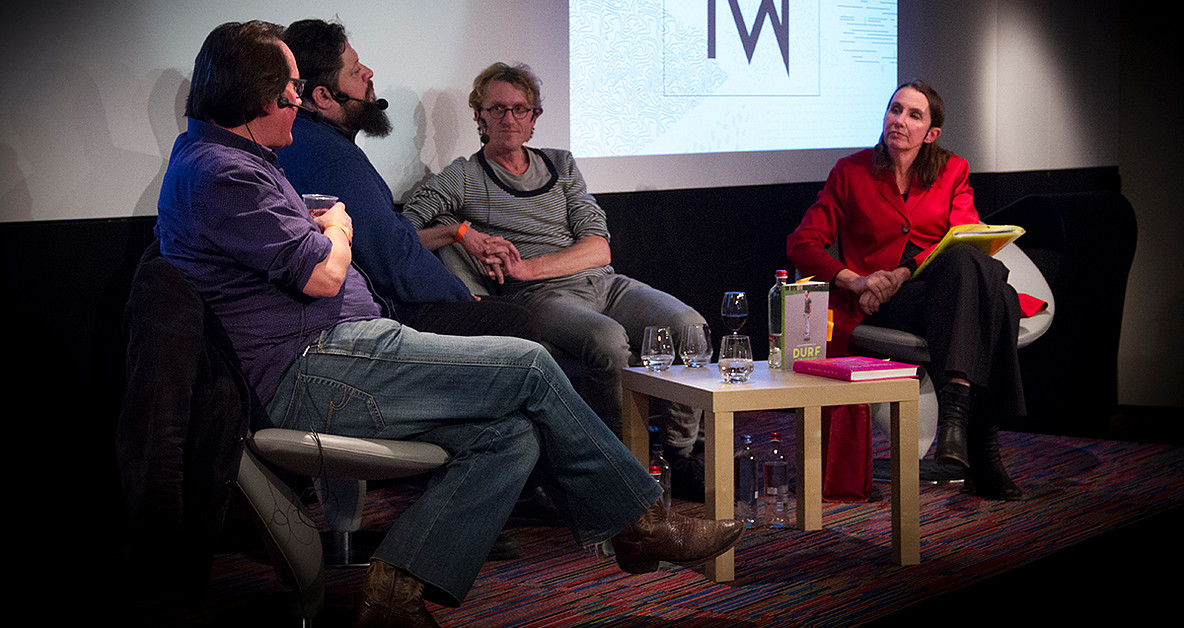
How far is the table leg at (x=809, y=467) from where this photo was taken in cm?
294

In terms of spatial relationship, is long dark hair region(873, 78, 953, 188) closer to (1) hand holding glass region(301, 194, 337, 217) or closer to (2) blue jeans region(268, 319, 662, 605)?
(2) blue jeans region(268, 319, 662, 605)

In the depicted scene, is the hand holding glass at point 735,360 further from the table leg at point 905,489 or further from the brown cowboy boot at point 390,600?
the brown cowboy boot at point 390,600

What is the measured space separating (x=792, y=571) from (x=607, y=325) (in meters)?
0.89

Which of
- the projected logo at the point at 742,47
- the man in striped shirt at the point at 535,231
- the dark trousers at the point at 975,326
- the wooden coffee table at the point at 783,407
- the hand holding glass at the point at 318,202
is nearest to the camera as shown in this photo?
the hand holding glass at the point at 318,202

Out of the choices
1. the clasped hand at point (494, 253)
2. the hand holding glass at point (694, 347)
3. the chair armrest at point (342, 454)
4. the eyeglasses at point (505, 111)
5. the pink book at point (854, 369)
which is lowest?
the chair armrest at point (342, 454)

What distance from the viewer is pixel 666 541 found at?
8.16ft

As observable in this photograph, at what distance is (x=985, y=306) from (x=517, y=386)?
1.74m

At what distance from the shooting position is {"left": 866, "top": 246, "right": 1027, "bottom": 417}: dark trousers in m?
3.40

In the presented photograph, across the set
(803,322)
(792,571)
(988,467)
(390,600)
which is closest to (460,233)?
(803,322)

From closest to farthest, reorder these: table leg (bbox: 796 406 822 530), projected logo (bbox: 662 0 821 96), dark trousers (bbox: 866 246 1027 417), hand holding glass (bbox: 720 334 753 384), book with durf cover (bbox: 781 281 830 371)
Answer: hand holding glass (bbox: 720 334 753 384) → table leg (bbox: 796 406 822 530) → book with durf cover (bbox: 781 281 830 371) → dark trousers (bbox: 866 246 1027 417) → projected logo (bbox: 662 0 821 96)

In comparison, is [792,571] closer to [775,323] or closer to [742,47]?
[775,323]

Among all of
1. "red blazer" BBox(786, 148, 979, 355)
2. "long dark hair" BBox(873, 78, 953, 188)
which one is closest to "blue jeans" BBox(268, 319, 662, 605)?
"red blazer" BBox(786, 148, 979, 355)

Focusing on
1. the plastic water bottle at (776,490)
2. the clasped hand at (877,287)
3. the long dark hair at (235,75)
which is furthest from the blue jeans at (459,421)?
the clasped hand at (877,287)

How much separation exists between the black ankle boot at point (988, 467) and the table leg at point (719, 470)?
1195 millimetres
